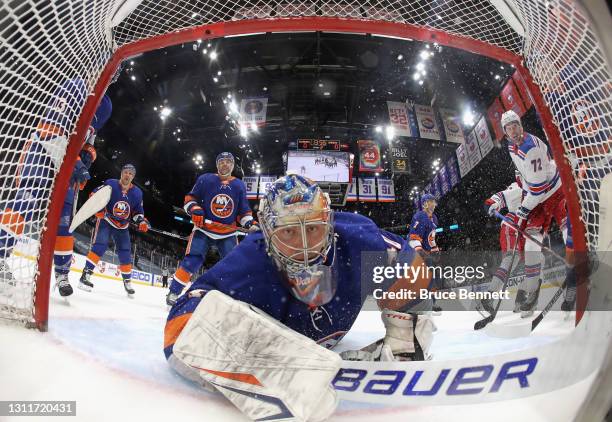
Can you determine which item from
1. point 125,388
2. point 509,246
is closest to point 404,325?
point 125,388

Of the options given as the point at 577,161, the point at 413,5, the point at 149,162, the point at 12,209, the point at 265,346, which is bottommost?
the point at 149,162

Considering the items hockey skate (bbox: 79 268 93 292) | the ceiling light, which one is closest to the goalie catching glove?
hockey skate (bbox: 79 268 93 292)

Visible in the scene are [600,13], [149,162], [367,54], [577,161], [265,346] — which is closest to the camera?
[600,13]

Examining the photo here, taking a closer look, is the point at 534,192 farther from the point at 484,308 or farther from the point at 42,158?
the point at 42,158

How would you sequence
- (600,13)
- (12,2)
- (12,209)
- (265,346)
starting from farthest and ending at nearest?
(12,209) < (12,2) < (265,346) < (600,13)

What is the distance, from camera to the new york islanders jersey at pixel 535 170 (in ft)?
Result: 6.75

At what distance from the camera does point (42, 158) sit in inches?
50.6

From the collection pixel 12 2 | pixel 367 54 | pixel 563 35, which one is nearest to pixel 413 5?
pixel 563 35

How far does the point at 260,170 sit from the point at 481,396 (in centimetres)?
356

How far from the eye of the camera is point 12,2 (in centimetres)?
83

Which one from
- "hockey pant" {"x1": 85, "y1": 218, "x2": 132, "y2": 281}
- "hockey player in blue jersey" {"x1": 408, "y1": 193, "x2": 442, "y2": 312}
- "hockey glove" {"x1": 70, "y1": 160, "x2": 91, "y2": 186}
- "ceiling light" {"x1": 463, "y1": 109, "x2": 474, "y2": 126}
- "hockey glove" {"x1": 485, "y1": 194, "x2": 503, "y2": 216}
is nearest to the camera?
"hockey glove" {"x1": 70, "y1": 160, "x2": 91, "y2": 186}

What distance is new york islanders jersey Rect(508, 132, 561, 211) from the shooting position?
2.06 meters

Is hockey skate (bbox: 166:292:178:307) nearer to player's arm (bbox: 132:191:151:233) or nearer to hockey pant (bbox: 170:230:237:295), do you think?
hockey pant (bbox: 170:230:237:295)

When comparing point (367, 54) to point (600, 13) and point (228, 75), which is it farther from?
point (600, 13)
